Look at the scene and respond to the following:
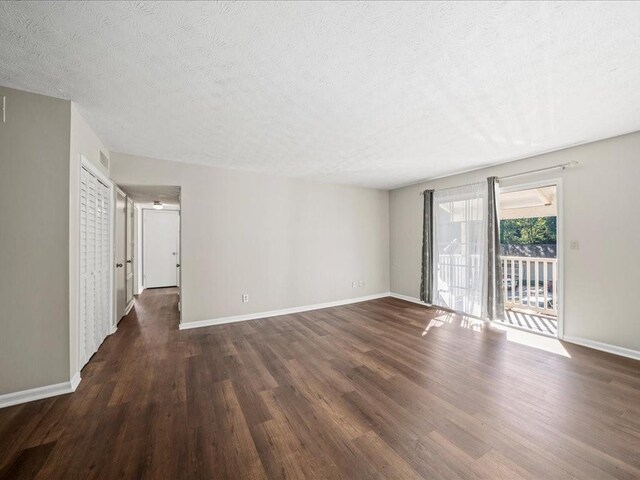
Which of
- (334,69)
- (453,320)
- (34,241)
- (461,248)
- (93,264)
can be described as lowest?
(453,320)

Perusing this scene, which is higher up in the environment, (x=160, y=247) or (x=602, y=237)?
(x=602, y=237)

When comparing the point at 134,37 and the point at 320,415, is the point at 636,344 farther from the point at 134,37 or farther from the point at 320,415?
the point at 134,37

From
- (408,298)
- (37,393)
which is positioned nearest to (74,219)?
(37,393)

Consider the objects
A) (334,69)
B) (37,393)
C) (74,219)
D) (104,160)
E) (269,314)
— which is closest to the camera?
(334,69)

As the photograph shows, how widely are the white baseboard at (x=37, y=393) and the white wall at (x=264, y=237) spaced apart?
5.12 feet

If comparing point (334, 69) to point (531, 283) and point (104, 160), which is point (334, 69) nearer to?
point (104, 160)

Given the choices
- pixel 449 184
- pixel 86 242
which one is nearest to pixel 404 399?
pixel 86 242

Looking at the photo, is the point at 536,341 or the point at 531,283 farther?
the point at 531,283

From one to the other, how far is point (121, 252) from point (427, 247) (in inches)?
207

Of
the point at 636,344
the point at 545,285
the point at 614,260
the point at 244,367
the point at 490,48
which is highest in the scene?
the point at 490,48

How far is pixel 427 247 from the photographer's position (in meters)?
4.82

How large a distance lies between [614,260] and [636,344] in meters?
0.90

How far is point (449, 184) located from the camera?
455cm

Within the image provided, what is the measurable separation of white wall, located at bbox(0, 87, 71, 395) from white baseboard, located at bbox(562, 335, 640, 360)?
5.36 meters
